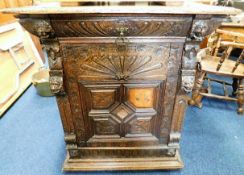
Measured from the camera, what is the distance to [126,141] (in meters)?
1.27

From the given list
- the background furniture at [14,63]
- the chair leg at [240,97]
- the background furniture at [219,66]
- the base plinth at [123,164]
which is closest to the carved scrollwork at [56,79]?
the base plinth at [123,164]

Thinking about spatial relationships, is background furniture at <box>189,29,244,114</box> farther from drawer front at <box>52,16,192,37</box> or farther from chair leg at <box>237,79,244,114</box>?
drawer front at <box>52,16,192,37</box>

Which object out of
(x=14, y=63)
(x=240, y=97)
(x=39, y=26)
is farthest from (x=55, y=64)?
(x=240, y=97)

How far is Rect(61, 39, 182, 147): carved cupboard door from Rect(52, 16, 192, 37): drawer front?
0.05 metres

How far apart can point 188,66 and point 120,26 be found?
42 centimetres

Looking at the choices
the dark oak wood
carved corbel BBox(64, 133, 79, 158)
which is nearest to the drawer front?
the dark oak wood

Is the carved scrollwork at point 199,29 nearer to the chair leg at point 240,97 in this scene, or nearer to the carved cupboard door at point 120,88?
the carved cupboard door at point 120,88

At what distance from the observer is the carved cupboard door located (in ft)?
3.17

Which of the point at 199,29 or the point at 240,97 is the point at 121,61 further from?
the point at 240,97

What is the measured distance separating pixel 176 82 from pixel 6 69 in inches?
76.0

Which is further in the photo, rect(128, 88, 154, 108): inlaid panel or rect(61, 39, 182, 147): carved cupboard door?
rect(128, 88, 154, 108): inlaid panel

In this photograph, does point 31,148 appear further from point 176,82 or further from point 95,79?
point 176,82

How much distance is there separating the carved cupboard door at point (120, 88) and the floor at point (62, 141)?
321 millimetres

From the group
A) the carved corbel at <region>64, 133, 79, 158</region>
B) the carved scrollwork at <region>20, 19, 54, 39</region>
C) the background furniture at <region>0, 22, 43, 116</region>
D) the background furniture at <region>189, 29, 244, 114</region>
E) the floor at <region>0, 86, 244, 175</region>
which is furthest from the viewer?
the background furniture at <region>0, 22, 43, 116</region>
